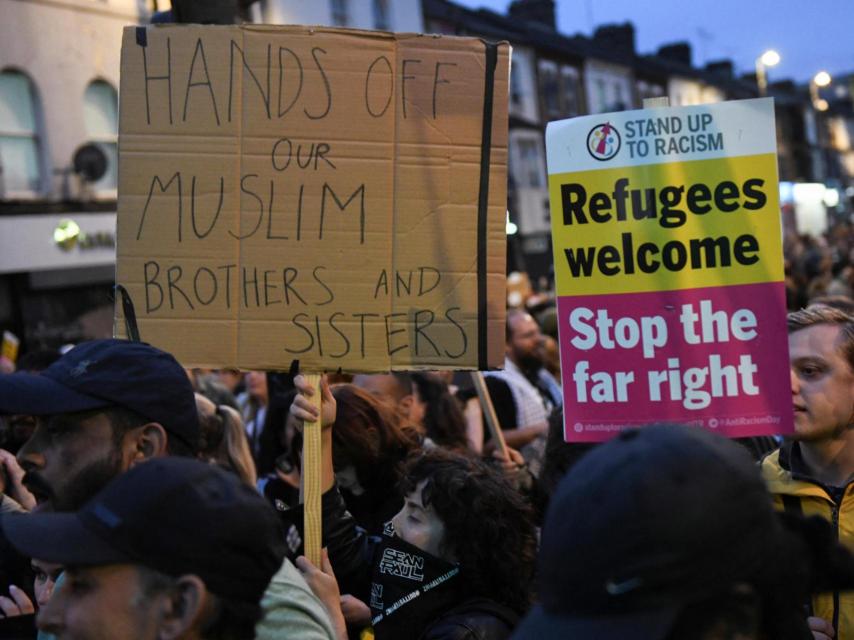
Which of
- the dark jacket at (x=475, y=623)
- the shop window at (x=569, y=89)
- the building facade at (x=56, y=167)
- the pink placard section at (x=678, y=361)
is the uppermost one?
the shop window at (x=569, y=89)

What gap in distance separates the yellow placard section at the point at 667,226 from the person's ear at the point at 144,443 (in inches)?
49.0

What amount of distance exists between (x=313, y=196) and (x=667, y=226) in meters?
1.06

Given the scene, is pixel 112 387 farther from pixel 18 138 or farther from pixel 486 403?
pixel 18 138

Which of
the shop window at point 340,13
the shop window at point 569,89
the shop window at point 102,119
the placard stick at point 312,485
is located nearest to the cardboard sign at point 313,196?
the placard stick at point 312,485

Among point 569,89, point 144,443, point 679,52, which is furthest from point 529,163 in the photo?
point 144,443

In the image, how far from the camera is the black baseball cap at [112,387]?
2.66 meters

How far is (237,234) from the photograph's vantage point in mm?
3482

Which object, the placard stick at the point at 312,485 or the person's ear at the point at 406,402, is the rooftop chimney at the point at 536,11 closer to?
the person's ear at the point at 406,402

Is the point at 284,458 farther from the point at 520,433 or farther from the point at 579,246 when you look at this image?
the point at 579,246

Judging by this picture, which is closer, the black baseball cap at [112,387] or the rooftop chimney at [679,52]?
the black baseball cap at [112,387]

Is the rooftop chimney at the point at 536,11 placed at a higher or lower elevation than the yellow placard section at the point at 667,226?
higher

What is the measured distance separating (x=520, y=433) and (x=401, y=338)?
3.47m

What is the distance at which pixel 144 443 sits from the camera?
2723 millimetres

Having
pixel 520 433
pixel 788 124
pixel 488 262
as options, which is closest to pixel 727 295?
pixel 488 262
